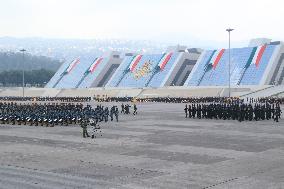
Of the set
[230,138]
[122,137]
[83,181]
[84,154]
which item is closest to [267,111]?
[230,138]

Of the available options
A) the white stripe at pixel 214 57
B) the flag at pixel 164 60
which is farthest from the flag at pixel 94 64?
the white stripe at pixel 214 57

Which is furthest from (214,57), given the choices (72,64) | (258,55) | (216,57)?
(72,64)

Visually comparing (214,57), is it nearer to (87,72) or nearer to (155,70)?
(155,70)

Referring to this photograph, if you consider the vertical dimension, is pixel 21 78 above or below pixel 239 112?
above

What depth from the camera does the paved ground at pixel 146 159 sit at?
44.6 ft

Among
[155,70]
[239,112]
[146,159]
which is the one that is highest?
[155,70]

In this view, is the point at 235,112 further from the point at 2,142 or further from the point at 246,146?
the point at 2,142

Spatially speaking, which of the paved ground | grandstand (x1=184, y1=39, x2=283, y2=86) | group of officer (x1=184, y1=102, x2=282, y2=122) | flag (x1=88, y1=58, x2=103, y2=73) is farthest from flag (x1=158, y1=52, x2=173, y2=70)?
the paved ground

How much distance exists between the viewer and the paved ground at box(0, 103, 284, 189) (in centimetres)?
1359

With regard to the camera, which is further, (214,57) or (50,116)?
(214,57)

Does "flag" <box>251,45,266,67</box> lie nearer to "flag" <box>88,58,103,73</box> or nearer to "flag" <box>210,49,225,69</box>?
"flag" <box>210,49,225,69</box>

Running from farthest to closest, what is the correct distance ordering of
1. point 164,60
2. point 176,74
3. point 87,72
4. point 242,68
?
point 87,72 → point 164,60 → point 176,74 → point 242,68

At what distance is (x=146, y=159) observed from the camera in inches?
696

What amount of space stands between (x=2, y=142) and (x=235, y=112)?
19.4 meters
